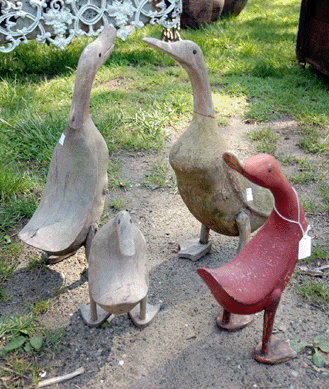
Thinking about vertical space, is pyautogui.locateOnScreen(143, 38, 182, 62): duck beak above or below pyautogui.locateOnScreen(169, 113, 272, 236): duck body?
above

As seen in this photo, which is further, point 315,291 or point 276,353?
point 315,291

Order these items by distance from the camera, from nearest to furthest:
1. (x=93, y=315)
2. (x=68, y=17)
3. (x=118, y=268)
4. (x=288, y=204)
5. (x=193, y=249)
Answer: (x=288, y=204), (x=118, y=268), (x=93, y=315), (x=193, y=249), (x=68, y=17)

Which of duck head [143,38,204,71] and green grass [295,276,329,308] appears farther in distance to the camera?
green grass [295,276,329,308]

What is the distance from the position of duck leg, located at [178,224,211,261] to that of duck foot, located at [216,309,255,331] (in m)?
0.47

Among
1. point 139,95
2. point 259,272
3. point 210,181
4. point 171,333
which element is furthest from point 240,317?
point 139,95

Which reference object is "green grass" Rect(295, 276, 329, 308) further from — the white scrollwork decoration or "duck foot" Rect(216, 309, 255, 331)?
the white scrollwork decoration

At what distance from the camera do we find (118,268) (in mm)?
1660

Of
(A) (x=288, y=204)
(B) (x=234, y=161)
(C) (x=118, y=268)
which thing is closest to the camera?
(B) (x=234, y=161)

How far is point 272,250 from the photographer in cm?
161

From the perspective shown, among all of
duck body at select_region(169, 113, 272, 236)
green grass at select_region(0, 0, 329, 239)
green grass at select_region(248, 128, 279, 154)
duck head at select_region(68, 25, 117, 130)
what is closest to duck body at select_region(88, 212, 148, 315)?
duck body at select_region(169, 113, 272, 236)

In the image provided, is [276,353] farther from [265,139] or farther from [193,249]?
[265,139]

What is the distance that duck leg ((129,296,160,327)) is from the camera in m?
1.90

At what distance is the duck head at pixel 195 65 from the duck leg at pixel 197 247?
796 millimetres

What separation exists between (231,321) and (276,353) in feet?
0.84
